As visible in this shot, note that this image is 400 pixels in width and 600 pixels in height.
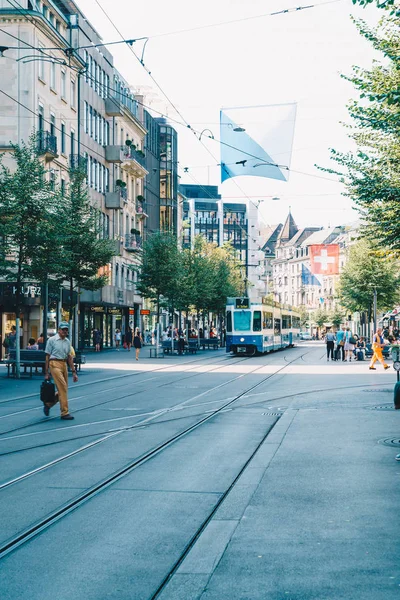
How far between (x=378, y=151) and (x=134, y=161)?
149ft

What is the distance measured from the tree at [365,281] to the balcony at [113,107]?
19521 millimetres

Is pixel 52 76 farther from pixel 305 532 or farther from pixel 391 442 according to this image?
pixel 305 532

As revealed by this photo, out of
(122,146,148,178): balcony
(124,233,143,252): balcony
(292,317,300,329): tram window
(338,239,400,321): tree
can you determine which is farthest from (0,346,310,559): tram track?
(292,317,300,329): tram window

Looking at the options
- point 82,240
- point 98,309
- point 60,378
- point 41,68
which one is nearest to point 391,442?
point 60,378

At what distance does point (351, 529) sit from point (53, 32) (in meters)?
42.4

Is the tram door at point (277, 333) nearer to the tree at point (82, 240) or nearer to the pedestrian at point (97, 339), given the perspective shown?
the pedestrian at point (97, 339)

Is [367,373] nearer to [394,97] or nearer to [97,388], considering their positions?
[97,388]

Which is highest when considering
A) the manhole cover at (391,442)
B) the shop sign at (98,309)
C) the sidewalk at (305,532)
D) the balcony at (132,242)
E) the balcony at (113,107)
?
the balcony at (113,107)

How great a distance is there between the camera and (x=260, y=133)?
22.4 metres

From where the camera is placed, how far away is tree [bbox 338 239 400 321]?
2357 inches

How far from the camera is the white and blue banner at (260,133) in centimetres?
2228

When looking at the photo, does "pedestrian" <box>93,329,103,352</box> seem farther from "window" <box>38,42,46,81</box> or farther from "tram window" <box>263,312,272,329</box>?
"window" <box>38,42,46,81</box>

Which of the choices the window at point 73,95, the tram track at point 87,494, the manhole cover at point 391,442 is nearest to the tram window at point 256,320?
the window at point 73,95

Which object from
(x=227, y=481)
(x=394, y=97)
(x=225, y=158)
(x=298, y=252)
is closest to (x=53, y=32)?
(x=225, y=158)
